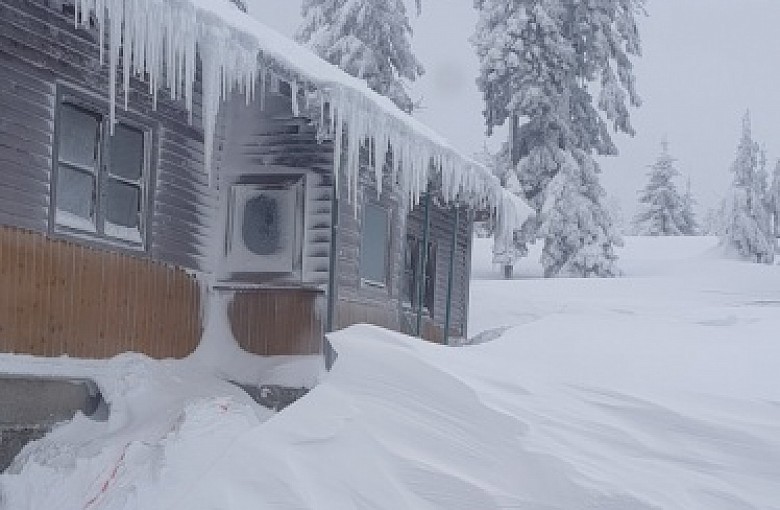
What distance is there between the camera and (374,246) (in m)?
12.6

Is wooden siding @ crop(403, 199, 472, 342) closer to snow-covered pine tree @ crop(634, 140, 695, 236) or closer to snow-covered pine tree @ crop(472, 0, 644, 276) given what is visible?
snow-covered pine tree @ crop(472, 0, 644, 276)

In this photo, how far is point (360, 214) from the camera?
474 inches

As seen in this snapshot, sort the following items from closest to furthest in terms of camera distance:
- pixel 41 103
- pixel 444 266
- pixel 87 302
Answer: pixel 41 103 < pixel 87 302 < pixel 444 266

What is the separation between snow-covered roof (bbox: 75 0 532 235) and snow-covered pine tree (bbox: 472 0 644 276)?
16.2 meters

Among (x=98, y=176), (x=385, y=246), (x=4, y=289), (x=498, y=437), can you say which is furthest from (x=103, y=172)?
(x=498, y=437)

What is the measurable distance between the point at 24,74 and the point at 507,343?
4.87m

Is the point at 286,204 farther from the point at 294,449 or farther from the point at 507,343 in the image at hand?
the point at 294,449

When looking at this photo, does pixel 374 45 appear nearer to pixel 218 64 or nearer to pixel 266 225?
pixel 266 225

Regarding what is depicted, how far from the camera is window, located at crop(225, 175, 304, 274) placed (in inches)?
427

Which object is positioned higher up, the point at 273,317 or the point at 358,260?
the point at 358,260

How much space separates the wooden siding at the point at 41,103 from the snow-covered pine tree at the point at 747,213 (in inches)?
1314

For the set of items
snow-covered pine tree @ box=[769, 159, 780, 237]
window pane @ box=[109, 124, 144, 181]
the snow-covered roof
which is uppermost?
snow-covered pine tree @ box=[769, 159, 780, 237]

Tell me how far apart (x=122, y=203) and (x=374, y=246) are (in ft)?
14.2

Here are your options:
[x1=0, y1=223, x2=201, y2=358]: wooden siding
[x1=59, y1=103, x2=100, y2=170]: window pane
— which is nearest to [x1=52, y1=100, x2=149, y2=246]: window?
[x1=59, y1=103, x2=100, y2=170]: window pane
